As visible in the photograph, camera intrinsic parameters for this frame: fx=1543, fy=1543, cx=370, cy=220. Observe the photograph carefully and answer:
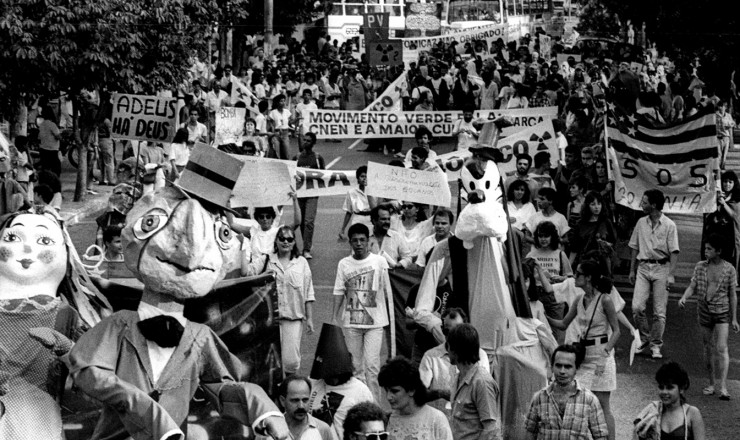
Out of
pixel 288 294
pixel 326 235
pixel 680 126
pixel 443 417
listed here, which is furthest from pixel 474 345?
pixel 326 235

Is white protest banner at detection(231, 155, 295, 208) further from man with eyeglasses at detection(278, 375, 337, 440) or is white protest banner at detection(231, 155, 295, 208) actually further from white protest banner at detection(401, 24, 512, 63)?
white protest banner at detection(401, 24, 512, 63)

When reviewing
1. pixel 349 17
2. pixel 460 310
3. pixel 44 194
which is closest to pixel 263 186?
pixel 44 194

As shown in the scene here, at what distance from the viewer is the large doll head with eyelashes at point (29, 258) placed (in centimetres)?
818

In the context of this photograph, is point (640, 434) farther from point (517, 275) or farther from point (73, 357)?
point (73, 357)

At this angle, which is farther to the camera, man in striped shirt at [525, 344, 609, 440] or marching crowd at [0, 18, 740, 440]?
man in striped shirt at [525, 344, 609, 440]

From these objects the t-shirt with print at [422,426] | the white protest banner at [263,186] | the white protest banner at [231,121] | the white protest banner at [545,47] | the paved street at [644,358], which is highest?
the white protest banner at [545,47]

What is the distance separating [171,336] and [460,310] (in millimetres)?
2677

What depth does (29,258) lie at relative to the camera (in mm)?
8195

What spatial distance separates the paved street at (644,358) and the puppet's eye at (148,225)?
518 cm

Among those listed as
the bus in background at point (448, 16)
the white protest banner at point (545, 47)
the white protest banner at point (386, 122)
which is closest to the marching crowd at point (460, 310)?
the white protest banner at point (386, 122)

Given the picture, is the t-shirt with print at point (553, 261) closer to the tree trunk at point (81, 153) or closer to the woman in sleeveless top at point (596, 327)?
the woman in sleeveless top at point (596, 327)

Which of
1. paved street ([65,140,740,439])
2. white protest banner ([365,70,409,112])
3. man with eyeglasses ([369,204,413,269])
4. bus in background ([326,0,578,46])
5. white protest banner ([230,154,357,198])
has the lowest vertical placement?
paved street ([65,140,740,439])

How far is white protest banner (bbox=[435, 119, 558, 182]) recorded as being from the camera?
1764 centimetres

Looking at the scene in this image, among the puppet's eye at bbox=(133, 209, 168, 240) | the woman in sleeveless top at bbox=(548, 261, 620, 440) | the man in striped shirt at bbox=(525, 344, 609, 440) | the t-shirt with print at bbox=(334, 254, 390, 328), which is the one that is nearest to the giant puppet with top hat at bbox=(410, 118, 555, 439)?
the woman in sleeveless top at bbox=(548, 261, 620, 440)
